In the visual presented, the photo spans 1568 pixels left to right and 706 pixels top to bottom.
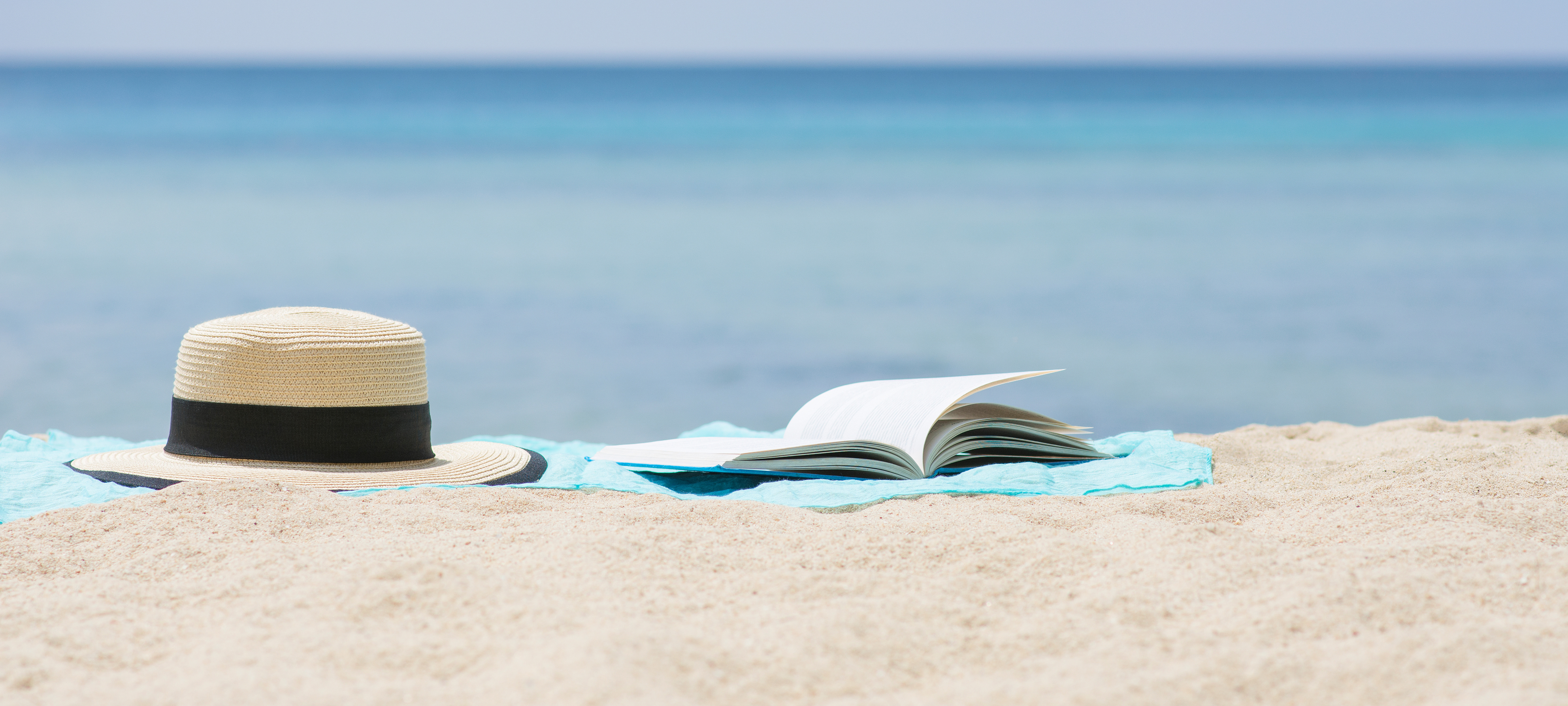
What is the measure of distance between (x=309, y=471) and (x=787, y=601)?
4.76 feet

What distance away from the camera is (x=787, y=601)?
5.48ft

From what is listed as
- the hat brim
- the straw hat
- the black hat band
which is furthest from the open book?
the black hat band

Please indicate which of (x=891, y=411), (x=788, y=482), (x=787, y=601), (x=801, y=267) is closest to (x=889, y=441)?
(x=891, y=411)

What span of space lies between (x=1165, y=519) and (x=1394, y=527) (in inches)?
14.6

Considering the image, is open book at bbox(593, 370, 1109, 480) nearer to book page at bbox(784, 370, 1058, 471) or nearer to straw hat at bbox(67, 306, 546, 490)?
book page at bbox(784, 370, 1058, 471)

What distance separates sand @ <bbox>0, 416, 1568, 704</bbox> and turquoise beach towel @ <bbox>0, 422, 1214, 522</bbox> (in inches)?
7.4

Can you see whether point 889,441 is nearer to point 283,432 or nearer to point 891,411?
point 891,411

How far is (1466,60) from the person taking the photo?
119m

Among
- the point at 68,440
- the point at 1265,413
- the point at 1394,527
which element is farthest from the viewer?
the point at 1265,413

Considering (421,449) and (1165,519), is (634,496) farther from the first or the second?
(1165,519)

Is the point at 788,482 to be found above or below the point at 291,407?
below

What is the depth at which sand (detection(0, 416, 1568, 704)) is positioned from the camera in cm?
137

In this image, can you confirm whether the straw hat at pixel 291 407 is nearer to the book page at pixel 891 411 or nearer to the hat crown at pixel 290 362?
the hat crown at pixel 290 362

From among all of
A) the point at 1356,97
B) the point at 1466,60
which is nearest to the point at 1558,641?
the point at 1356,97
